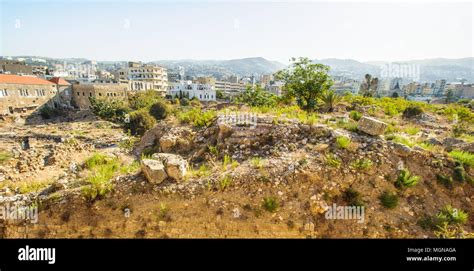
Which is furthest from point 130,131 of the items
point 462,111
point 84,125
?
point 462,111

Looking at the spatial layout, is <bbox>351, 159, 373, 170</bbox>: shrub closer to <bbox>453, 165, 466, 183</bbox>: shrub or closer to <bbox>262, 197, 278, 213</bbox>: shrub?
<bbox>453, 165, 466, 183</bbox>: shrub

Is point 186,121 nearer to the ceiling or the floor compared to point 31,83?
nearer to the floor

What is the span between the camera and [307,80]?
53.1ft

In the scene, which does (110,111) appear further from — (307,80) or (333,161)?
(333,161)

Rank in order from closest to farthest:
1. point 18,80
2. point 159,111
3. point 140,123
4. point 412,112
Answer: point 412,112 → point 140,123 → point 18,80 → point 159,111

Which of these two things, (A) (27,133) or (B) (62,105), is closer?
(A) (27,133)

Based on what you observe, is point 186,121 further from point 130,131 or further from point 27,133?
point 27,133

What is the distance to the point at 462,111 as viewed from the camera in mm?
20375

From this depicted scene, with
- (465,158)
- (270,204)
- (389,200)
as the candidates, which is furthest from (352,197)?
(465,158)

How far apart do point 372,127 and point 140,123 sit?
89.0ft

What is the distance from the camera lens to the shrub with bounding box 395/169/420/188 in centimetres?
627

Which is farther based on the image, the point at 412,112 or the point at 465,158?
the point at 412,112
